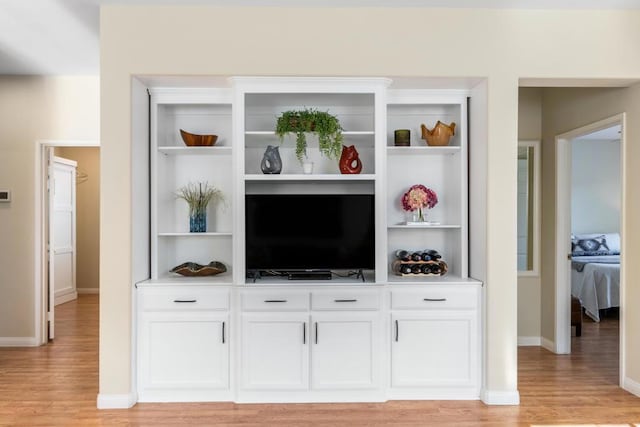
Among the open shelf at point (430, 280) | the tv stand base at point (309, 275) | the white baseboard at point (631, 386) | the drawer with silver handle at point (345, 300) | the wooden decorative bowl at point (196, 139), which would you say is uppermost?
the wooden decorative bowl at point (196, 139)

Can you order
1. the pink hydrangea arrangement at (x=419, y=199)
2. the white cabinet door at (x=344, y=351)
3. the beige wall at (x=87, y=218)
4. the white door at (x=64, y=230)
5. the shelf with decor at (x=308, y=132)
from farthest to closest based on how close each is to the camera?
the beige wall at (x=87, y=218) → the white door at (x=64, y=230) → the pink hydrangea arrangement at (x=419, y=199) → the shelf with decor at (x=308, y=132) → the white cabinet door at (x=344, y=351)

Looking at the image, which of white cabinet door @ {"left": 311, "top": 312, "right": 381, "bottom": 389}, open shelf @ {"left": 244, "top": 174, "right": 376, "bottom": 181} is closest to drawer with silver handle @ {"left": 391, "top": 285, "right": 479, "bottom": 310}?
white cabinet door @ {"left": 311, "top": 312, "right": 381, "bottom": 389}

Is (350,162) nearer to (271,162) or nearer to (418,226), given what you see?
(271,162)

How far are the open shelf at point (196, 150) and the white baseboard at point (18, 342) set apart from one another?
2.68 metres

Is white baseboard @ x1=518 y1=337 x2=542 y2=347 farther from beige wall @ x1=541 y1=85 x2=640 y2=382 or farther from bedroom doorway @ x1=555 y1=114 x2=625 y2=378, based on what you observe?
bedroom doorway @ x1=555 y1=114 x2=625 y2=378

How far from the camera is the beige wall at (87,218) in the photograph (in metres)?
8.56

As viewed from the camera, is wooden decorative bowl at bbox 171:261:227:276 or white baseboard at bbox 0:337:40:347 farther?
white baseboard at bbox 0:337:40:347

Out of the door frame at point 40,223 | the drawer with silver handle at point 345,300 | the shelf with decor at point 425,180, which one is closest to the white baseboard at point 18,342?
the door frame at point 40,223

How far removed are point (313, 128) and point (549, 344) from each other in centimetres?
322

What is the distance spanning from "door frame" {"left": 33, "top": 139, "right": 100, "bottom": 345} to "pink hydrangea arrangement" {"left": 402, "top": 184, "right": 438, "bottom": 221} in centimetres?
319

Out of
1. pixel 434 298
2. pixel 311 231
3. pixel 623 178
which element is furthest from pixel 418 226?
pixel 623 178

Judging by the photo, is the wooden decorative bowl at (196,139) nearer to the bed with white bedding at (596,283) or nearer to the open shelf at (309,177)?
the open shelf at (309,177)

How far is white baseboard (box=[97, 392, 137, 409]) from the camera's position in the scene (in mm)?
3495

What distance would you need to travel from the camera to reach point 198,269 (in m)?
3.94
